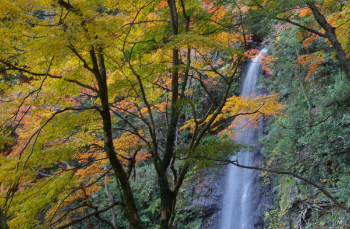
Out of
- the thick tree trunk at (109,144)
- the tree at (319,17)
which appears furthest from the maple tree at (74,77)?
the tree at (319,17)

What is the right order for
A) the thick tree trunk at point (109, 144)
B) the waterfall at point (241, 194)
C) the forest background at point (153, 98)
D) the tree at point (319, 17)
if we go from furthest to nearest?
the waterfall at point (241, 194) < the tree at point (319, 17) < the thick tree trunk at point (109, 144) < the forest background at point (153, 98)

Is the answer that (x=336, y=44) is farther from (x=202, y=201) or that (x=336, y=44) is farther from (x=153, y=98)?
(x=202, y=201)

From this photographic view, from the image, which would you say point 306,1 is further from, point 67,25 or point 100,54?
point 67,25

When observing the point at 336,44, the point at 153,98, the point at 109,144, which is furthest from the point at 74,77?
the point at 336,44

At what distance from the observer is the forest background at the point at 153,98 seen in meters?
3.66

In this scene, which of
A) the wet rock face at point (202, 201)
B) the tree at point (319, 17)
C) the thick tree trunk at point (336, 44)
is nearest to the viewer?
the tree at point (319, 17)

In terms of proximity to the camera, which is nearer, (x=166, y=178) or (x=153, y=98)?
(x=166, y=178)

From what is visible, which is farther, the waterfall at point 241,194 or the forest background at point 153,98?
the waterfall at point 241,194

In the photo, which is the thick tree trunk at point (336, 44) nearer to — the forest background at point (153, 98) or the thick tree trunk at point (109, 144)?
the forest background at point (153, 98)

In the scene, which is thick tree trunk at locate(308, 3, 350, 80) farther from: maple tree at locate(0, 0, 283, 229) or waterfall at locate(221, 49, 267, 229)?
waterfall at locate(221, 49, 267, 229)

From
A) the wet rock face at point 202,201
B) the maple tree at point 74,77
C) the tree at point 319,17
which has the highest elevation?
the tree at point 319,17

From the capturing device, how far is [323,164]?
660 cm

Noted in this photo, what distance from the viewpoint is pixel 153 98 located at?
242 inches

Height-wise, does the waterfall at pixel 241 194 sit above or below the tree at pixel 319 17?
below
